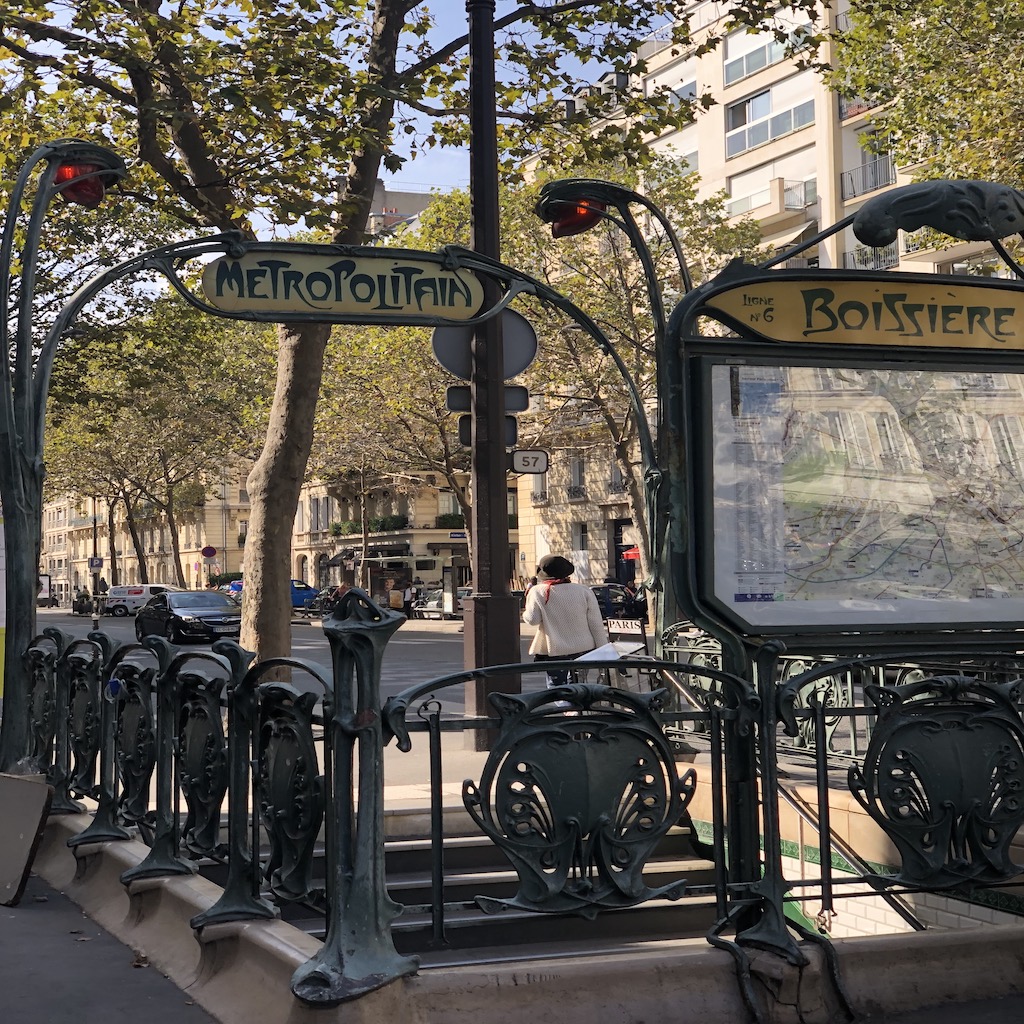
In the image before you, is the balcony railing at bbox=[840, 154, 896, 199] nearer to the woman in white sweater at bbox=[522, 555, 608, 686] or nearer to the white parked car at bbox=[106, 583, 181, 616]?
the woman in white sweater at bbox=[522, 555, 608, 686]

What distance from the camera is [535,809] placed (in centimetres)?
440

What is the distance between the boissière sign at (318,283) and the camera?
6.82m

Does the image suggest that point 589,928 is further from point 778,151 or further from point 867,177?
point 778,151

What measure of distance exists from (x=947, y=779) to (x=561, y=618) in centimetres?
678

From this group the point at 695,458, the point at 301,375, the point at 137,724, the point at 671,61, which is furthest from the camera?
the point at 671,61

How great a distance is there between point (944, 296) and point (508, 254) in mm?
30990

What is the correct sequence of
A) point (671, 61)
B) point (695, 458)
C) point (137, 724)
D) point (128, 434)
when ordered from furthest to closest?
point (128, 434) → point (671, 61) → point (137, 724) → point (695, 458)

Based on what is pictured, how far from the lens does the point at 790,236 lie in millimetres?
42312

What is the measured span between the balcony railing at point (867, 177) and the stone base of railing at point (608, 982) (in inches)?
1463

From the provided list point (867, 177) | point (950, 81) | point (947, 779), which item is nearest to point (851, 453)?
point (947, 779)

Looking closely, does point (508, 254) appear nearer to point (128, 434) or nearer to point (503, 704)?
point (128, 434)


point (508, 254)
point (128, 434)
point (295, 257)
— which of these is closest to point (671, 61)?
point (508, 254)

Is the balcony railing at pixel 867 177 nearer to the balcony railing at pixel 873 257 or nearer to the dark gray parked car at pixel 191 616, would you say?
the balcony railing at pixel 873 257

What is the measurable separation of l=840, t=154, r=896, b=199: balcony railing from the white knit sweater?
101 feet
